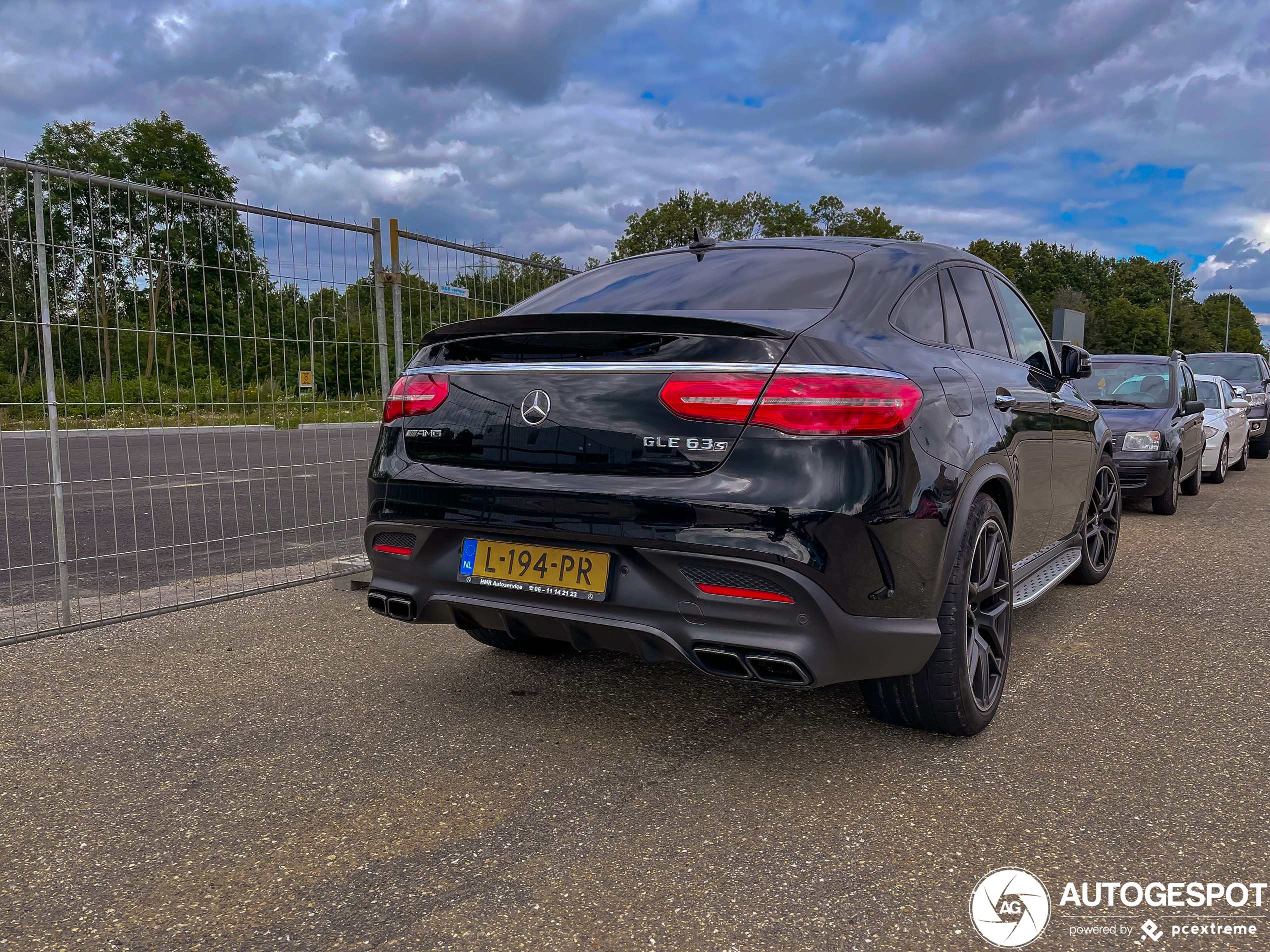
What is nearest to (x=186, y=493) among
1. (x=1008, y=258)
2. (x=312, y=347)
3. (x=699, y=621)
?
(x=312, y=347)

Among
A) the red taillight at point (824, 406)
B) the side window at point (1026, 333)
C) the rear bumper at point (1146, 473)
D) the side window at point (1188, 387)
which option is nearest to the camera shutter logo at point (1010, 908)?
the red taillight at point (824, 406)

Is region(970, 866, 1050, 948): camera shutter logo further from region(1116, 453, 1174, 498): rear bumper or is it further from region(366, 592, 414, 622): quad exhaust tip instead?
region(1116, 453, 1174, 498): rear bumper

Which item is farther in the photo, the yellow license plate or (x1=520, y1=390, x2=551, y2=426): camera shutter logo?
(x1=520, y1=390, x2=551, y2=426): camera shutter logo

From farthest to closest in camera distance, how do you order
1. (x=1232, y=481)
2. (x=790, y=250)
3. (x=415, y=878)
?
(x=1232, y=481), (x=790, y=250), (x=415, y=878)

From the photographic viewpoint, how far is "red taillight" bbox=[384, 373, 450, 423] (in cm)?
319

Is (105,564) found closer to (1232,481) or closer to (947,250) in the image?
(947,250)

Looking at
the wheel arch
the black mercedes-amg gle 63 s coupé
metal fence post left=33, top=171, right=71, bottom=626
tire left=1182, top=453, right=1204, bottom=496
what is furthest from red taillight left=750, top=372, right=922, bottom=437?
tire left=1182, top=453, right=1204, bottom=496

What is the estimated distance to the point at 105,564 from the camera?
638 centimetres

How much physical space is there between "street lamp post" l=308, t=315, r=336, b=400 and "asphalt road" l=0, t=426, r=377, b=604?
9.9 inches

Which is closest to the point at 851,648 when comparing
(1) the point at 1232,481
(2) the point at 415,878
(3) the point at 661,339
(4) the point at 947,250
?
(3) the point at 661,339

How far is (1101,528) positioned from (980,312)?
248 centimetres

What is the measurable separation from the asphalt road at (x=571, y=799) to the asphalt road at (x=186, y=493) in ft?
3.03

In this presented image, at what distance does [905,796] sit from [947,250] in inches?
85.7

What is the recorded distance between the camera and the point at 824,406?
262 centimetres
